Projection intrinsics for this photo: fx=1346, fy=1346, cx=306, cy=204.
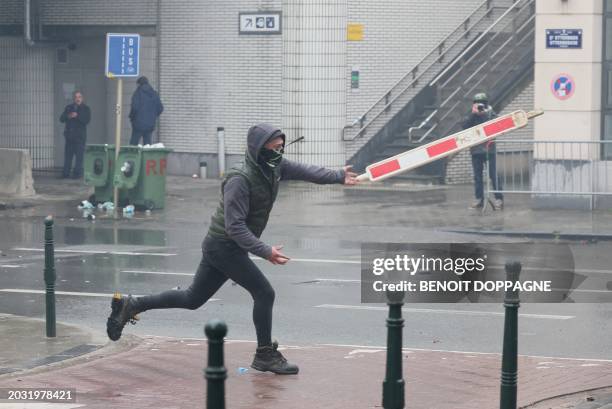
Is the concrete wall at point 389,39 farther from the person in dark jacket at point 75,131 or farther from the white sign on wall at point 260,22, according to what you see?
the person in dark jacket at point 75,131

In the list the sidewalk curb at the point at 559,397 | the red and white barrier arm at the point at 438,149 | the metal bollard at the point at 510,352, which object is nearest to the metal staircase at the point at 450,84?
the red and white barrier arm at the point at 438,149

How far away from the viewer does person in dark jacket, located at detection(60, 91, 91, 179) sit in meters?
27.5

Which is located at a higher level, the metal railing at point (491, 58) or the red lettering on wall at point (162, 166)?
the metal railing at point (491, 58)

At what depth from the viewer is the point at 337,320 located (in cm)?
1220

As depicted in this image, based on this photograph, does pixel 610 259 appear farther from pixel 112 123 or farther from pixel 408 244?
pixel 112 123

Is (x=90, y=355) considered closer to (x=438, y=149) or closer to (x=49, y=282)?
(x=49, y=282)

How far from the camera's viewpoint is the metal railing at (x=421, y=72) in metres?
28.1

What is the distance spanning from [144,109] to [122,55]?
528cm

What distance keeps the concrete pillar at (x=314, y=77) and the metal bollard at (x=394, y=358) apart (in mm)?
19907

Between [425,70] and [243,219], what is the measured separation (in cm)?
1989

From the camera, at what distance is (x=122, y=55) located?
71.3 ft

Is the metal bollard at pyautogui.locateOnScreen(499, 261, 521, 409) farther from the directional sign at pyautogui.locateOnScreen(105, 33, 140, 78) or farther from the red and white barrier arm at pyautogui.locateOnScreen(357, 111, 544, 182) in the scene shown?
the directional sign at pyautogui.locateOnScreen(105, 33, 140, 78)

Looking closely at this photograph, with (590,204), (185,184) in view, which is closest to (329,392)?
(590,204)

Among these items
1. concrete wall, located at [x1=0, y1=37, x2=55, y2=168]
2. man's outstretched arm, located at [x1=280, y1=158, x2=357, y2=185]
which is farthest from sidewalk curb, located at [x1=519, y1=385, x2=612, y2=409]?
concrete wall, located at [x1=0, y1=37, x2=55, y2=168]
